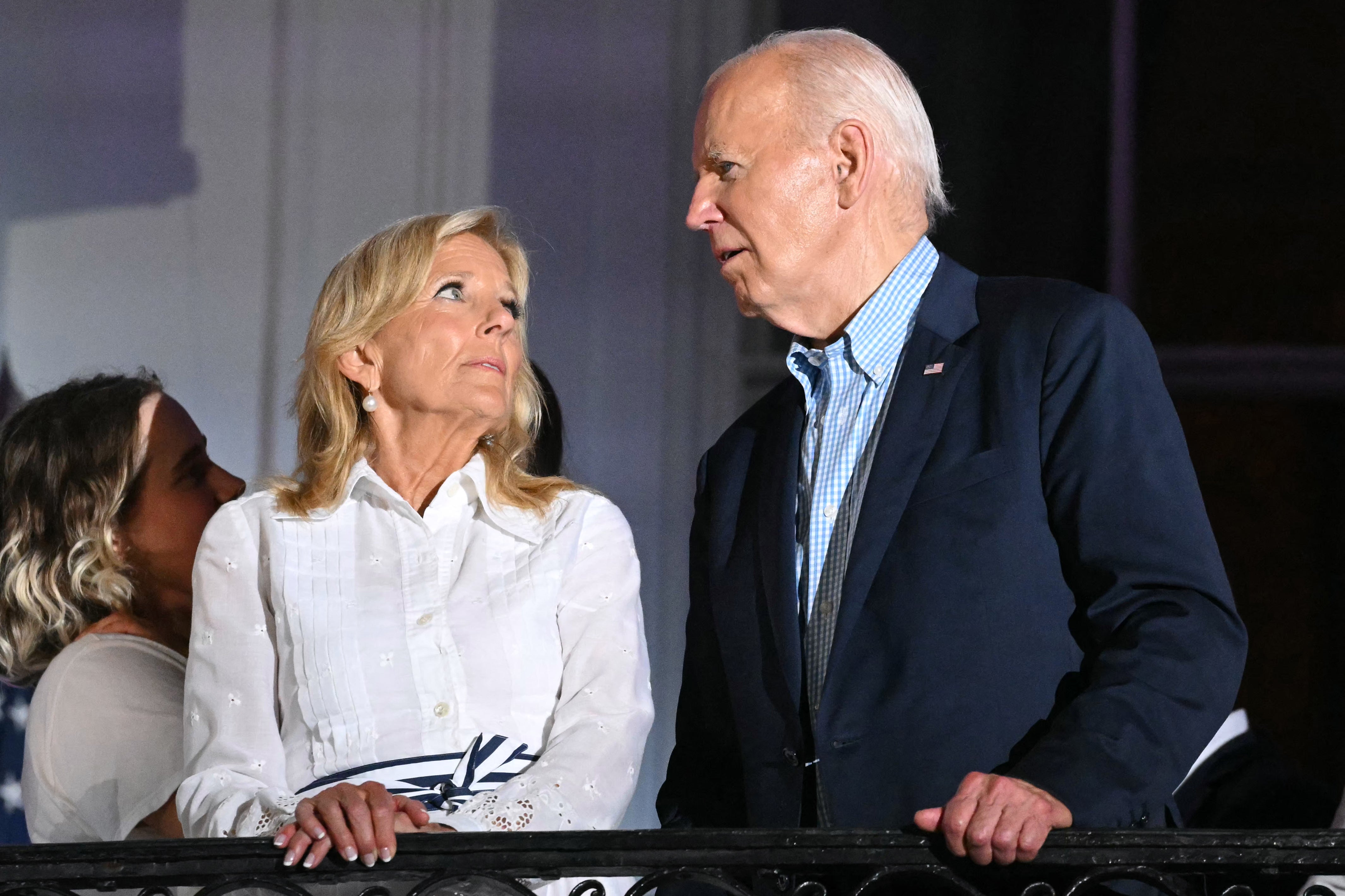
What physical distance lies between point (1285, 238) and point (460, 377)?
9.24 ft

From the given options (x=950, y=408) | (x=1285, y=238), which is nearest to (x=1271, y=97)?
(x=1285, y=238)

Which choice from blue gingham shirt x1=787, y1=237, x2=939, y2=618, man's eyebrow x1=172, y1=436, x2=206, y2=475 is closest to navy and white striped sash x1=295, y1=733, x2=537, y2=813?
blue gingham shirt x1=787, y1=237, x2=939, y2=618

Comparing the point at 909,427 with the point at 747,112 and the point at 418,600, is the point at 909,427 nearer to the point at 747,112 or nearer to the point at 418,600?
the point at 747,112

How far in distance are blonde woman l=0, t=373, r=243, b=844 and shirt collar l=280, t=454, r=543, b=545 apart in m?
0.64

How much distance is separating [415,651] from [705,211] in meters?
0.81

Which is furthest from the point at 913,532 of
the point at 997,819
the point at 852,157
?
the point at 852,157

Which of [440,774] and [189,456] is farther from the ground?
[189,456]

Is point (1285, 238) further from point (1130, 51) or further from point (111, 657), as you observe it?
point (111, 657)

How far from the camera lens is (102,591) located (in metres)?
3.23

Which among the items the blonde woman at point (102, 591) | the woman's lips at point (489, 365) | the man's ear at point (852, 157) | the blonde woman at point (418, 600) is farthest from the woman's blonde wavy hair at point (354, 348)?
the man's ear at point (852, 157)

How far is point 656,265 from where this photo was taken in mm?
4562

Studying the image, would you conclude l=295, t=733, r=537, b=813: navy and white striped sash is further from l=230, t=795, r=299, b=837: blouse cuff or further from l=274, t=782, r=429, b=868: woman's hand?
l=274, t=782, r=429, b=868: woman's hand

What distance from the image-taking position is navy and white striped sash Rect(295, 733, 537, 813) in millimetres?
2338

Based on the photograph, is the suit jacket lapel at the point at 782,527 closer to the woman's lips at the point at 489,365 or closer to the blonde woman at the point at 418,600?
the blonde woman at the point at 418,600
